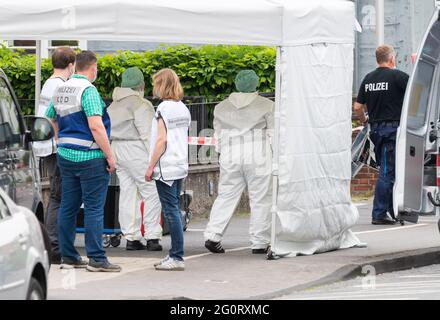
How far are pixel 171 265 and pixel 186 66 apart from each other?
7855 mm

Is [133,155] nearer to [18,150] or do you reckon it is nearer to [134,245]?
[134,245]

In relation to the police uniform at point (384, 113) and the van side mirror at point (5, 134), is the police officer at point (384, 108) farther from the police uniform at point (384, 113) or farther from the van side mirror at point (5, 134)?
the van side mirror at point (5, 134)

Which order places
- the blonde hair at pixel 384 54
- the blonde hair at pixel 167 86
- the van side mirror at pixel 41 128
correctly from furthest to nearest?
the blonde hair at pixel 384 54
the blonde hair at pixel 167 86
the van side mirror at pixel 41 128

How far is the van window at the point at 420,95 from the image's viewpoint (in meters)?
14.0

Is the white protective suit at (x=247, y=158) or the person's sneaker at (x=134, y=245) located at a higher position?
the white protective suit at (x=247, y=158)

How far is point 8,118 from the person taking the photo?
449 inches

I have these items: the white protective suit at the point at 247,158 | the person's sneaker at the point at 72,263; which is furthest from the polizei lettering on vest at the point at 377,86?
the person's sneaker at the point at 72,263

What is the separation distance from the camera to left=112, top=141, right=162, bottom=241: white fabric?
14578mm

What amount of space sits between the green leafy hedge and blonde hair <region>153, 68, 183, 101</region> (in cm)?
680

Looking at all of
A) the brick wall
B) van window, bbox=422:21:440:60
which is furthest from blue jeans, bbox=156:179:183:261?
the brick wall

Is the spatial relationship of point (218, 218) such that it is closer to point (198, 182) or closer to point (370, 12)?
point (198, 182)

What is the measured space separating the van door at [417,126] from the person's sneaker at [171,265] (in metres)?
2.51
